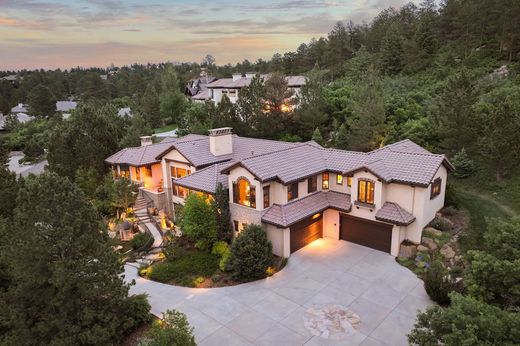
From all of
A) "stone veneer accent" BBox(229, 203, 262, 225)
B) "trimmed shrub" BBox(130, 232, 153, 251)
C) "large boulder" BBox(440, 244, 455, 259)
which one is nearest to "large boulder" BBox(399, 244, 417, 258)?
"large boulder" BBox(440, 244, 455, 259)

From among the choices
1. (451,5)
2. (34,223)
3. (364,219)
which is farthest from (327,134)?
(451,5)

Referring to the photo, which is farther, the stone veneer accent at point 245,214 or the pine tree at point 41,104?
the pine tree at point 41,104

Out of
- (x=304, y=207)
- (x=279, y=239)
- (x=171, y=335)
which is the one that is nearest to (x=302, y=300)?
(x=279, y=239)

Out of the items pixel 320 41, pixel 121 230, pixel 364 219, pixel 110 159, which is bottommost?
pixel 121 230

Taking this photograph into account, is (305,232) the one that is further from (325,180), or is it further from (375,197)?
(375,197)

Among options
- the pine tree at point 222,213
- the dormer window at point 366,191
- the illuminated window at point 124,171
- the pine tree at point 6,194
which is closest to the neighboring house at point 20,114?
the illuminated window at point 124,171

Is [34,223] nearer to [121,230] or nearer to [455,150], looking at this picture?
[121,230]

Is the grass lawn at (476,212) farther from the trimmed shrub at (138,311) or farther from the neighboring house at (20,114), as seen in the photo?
the neighboring house at (20,114)
